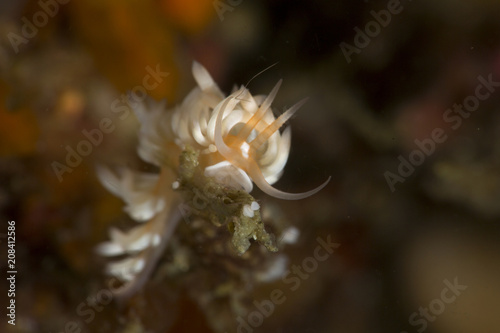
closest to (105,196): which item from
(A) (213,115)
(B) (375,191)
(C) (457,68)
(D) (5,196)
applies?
(D) (5,196)

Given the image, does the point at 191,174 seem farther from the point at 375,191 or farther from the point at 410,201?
the point at 410,201

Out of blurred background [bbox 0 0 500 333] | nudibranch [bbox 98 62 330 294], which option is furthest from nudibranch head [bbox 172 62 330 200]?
blurred background [bbox 0 0 500 333]

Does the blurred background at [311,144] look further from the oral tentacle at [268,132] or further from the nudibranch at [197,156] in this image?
the oral tentacle at [268,132]

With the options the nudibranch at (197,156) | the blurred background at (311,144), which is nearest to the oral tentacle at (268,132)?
the nudibranch at (197,156)

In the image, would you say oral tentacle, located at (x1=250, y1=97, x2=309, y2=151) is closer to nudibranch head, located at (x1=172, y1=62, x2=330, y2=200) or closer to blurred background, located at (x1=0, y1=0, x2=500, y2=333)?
nudibranch head, located at (x1=172, y1=62, x2=330, y2=200)

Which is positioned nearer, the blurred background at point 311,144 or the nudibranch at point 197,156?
the nudibranch at point 197,156

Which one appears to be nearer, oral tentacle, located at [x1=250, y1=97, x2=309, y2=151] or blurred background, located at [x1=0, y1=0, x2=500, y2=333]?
→ oral tentacle, located at [x1=250, y1=97, x2=309, y2=151]
